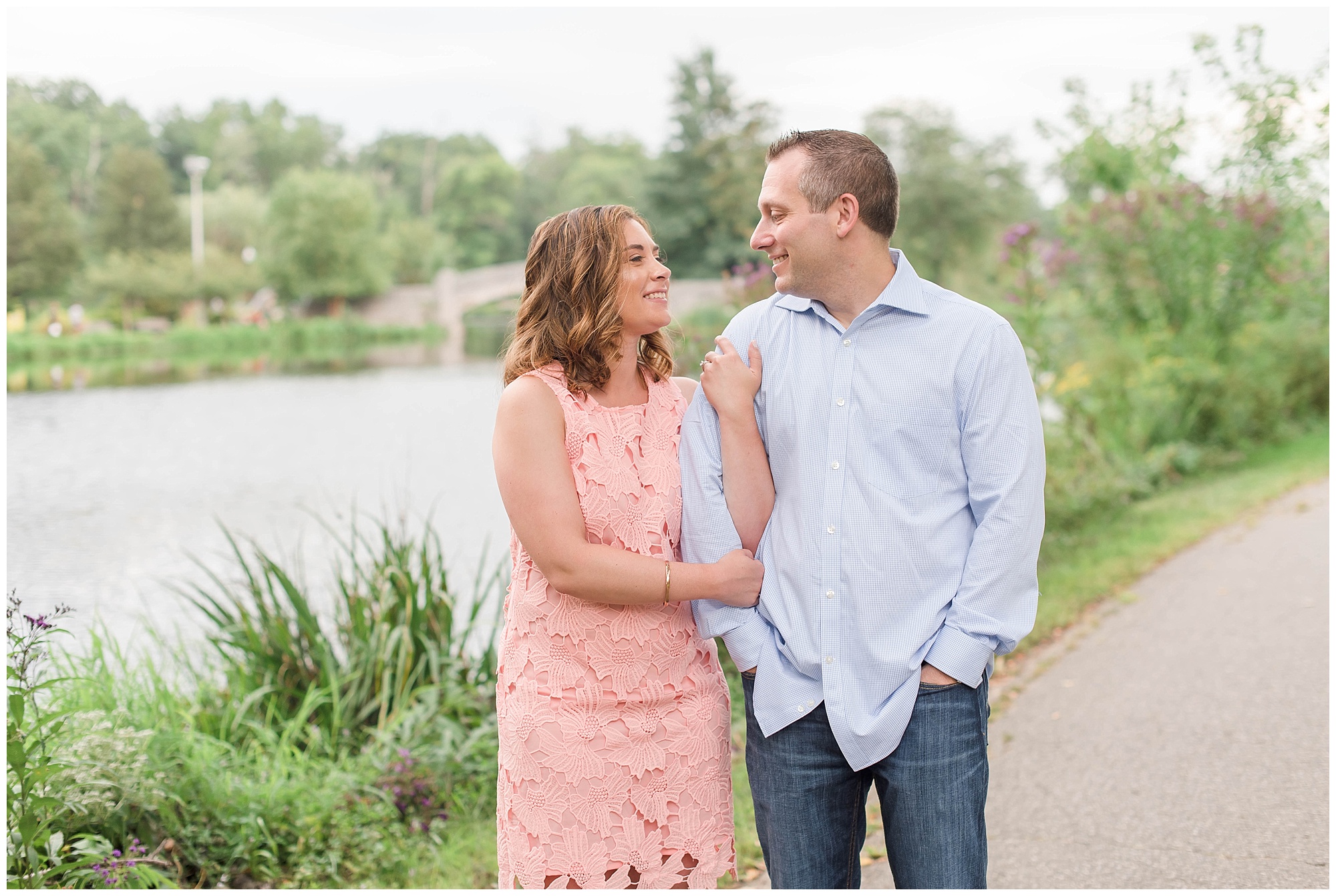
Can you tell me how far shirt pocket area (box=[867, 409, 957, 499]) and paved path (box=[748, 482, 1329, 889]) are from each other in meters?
1.91

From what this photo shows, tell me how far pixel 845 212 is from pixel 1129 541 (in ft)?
22.1

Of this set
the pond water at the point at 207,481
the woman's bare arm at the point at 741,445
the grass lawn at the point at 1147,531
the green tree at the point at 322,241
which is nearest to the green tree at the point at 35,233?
the green tree at the point at 322,241

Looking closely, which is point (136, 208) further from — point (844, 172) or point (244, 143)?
point (844, 172)

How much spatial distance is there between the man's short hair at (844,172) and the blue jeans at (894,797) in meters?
0.92

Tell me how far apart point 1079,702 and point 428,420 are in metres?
14.0

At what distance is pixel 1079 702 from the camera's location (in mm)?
4953

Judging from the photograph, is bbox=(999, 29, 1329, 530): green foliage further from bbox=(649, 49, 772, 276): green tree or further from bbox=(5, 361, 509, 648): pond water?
bbox=(649, 49, 772, 276): green tree

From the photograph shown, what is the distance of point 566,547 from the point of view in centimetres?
202

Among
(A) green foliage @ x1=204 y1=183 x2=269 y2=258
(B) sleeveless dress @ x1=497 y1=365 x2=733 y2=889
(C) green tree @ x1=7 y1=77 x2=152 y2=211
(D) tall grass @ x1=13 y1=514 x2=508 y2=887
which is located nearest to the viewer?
(B) sleeveless dress @ x1=497 y1=365 x2=733 y2=889

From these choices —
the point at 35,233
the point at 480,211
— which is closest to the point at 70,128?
the point at 35,233

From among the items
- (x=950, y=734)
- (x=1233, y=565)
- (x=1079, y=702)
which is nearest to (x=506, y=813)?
(x=950, y=734)

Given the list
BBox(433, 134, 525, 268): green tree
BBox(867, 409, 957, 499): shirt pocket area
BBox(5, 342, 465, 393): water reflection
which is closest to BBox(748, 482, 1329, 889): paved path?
BBox(867, 409, 957, 499): shirt pocket area

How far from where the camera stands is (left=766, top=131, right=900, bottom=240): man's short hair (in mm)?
1994

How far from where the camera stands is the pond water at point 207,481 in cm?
804
